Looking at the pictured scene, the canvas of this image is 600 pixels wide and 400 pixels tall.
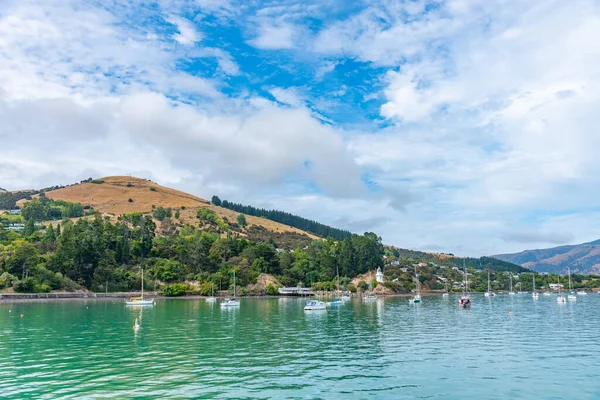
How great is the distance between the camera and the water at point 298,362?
3269 centimetres

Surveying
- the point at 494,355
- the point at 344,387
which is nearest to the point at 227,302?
the point at 494,355

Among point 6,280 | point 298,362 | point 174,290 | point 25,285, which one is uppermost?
point 6,280

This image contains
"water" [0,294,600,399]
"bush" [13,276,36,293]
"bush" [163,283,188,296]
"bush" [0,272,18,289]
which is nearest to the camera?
"water" [0,294,600,399]

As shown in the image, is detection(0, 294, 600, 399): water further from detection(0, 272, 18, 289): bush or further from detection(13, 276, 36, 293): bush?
detection(0, 272, 18, 289): bush

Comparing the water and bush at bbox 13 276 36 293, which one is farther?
bush at bbox 13 276 36 293

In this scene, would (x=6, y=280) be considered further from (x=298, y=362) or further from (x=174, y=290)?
(x=298, y=362)

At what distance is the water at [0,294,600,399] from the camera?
32688mm

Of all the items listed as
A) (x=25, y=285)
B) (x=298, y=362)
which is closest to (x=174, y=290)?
(x=25, y=285)

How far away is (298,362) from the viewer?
4275cm

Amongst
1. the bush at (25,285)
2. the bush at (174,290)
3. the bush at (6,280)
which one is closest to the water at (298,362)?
the bush at (25,285)

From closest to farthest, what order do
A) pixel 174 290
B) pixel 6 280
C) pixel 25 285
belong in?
pixel 6 280
pixel 25 285
pixel 174 290

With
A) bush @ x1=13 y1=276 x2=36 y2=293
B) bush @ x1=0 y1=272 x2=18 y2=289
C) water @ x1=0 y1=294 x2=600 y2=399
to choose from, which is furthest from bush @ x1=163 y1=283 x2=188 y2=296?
water @ x1=0 y1=294 x2=600 y2=399

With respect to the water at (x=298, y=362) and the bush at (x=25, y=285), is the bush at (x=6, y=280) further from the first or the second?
the water at (x=298, y=362)

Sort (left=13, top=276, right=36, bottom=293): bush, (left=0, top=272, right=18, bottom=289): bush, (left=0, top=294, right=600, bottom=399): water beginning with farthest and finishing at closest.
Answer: (left=13, top=276, right=36, bottom=293): bush, (left=0, top=272, right=18, bottom=289): bush, (left=0, top=294, right=600, bottom=399): water
